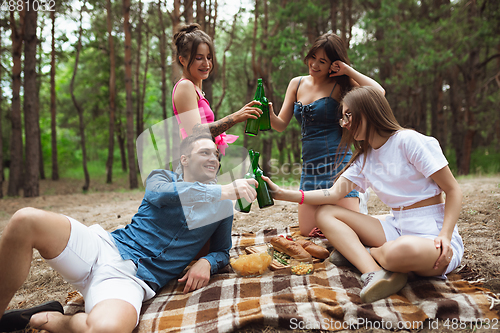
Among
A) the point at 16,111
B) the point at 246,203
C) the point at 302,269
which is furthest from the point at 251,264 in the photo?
the point at 16,111

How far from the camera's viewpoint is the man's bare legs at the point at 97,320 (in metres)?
1.62

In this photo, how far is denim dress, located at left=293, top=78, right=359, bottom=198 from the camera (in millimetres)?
3283

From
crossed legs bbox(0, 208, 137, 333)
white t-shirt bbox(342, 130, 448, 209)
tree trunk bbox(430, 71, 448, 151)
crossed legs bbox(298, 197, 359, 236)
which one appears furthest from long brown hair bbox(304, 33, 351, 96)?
tree trunk bbox(430, 71, 448, 151)

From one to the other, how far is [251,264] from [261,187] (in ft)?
1.94

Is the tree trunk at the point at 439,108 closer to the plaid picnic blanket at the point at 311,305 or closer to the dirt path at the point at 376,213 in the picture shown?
the dirt path at the point at 376,213

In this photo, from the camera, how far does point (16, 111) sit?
340 inches

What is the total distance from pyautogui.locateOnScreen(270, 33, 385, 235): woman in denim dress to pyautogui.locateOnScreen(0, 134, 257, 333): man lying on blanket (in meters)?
1.22

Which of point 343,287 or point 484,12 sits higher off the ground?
point 484,12

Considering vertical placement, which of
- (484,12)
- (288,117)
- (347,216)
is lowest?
(347,216)

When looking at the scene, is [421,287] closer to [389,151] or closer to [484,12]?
[389,151]

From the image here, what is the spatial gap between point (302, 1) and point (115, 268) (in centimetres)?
1070

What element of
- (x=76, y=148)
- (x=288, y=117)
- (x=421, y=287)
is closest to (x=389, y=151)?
(x=421, y=287)

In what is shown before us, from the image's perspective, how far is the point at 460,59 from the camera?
9852 millimetres

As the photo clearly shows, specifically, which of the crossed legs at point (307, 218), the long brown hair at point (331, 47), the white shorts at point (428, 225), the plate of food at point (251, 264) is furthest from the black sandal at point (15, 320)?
the long brown hair at point (331, 47)
